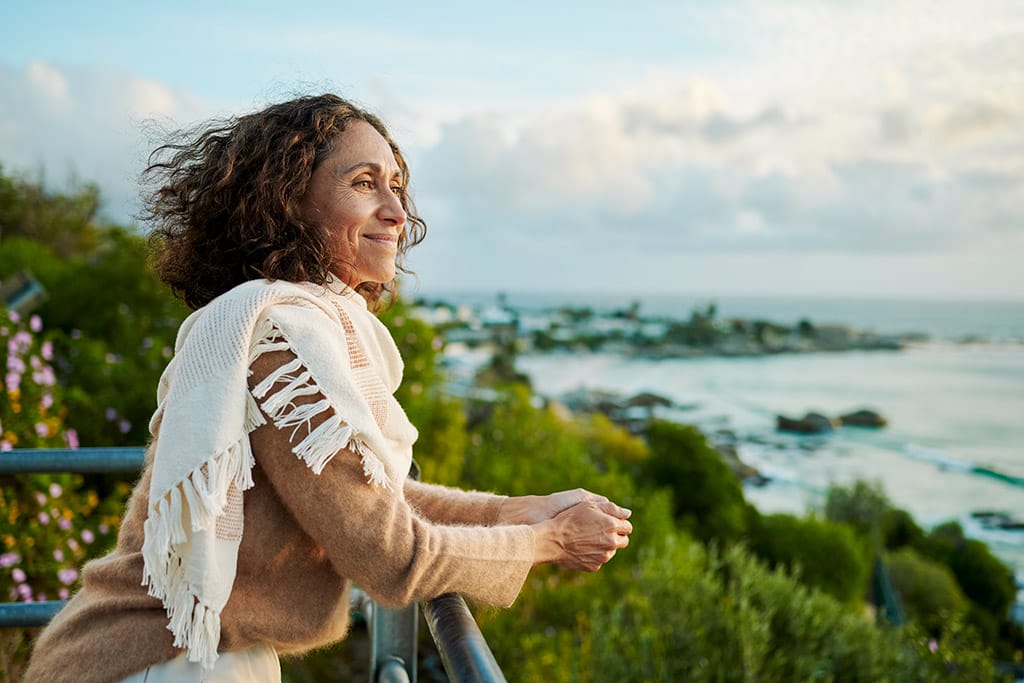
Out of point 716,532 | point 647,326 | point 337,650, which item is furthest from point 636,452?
point 647,326

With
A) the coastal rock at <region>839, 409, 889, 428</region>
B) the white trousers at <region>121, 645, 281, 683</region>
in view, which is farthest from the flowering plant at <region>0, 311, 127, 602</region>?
the coastal rock at <region>839, 409, 889, 428</region>

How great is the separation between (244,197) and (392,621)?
2.26 feet

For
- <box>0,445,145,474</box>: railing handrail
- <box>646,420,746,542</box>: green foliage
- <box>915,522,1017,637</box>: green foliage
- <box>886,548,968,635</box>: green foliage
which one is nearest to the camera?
<box>0,445,145,474</box>: railing handrail

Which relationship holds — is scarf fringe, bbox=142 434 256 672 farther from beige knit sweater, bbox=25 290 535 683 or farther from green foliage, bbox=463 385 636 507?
green foliage, bbox=463 385 636 507

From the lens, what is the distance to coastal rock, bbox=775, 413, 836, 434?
26.6 meters

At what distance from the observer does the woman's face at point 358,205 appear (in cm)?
134

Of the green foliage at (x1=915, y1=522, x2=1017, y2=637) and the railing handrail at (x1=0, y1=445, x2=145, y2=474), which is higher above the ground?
the railing handrail at (x1=0, y1=445, x2=145, y2=474)

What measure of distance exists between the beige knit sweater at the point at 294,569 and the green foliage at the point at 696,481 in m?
10.2

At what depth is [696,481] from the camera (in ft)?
37.7

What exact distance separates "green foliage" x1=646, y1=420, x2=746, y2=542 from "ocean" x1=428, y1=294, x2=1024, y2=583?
4785 millimetres

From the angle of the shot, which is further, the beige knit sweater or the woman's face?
the woman's face

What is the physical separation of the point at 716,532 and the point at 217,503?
10898 millimetres

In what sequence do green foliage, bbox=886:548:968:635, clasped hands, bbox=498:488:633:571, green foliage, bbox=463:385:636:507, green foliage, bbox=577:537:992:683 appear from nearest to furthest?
clasped hands, bbox=498:488:633:571
green foliage, bbox=577:537:992:683
green foliage, bbox=463:385:636:507
green foliage, bbox=886:548:968:635

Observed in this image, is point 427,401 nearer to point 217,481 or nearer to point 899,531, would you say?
point 217,481
